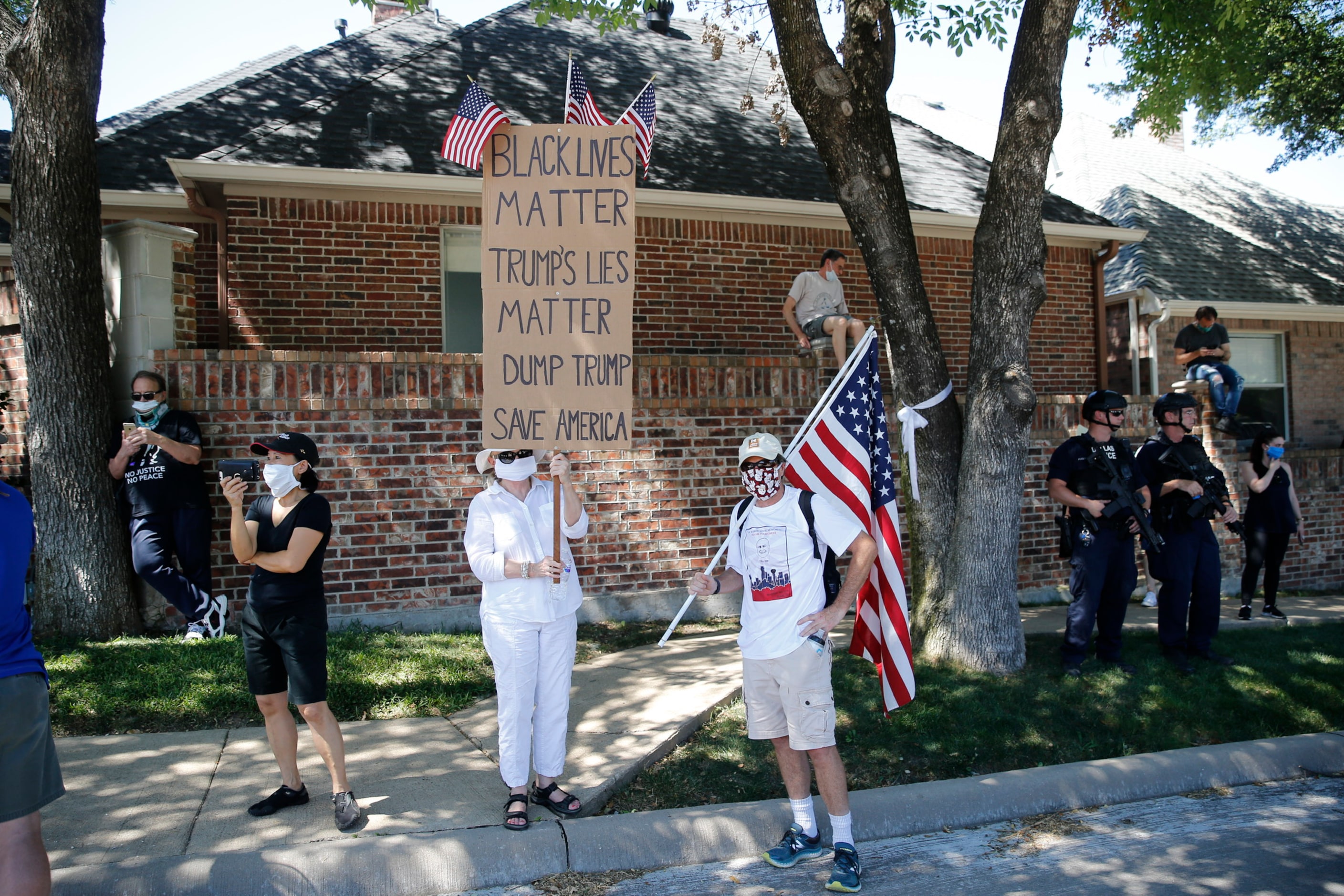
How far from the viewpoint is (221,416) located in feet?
23.1

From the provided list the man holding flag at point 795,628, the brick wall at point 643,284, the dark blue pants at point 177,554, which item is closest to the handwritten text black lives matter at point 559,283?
the man holding flag at point 795,628

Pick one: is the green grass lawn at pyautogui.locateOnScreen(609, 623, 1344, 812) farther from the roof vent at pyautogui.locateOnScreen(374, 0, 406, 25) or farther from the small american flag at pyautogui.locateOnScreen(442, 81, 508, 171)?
the roof vent at pyautogui.locateOnScreen(374, 0, 406, 25)

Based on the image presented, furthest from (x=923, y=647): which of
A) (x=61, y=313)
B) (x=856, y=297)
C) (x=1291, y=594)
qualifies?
(x=1291, y=594)

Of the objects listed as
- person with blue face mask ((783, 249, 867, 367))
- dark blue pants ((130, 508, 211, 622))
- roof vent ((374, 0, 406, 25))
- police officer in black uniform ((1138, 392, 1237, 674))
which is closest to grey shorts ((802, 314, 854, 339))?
person with blue face mask ((783, 249, 867, 367))

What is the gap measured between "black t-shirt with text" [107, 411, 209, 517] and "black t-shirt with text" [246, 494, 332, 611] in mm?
2934

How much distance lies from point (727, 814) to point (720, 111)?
914 cm

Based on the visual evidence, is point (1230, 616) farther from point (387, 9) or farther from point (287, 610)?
point (387, 9)

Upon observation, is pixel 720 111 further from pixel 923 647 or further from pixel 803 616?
pixel 803 616

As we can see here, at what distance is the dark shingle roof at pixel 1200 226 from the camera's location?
1399 cm

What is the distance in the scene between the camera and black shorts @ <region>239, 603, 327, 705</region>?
4.11 meters

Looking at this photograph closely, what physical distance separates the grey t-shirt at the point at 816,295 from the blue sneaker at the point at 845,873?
226 inches

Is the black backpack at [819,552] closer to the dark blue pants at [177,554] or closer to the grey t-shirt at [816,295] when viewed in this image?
the dark blue pants at [177,554]

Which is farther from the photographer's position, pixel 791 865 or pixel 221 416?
pixel 221 416

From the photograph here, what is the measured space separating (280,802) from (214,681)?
171 cm
